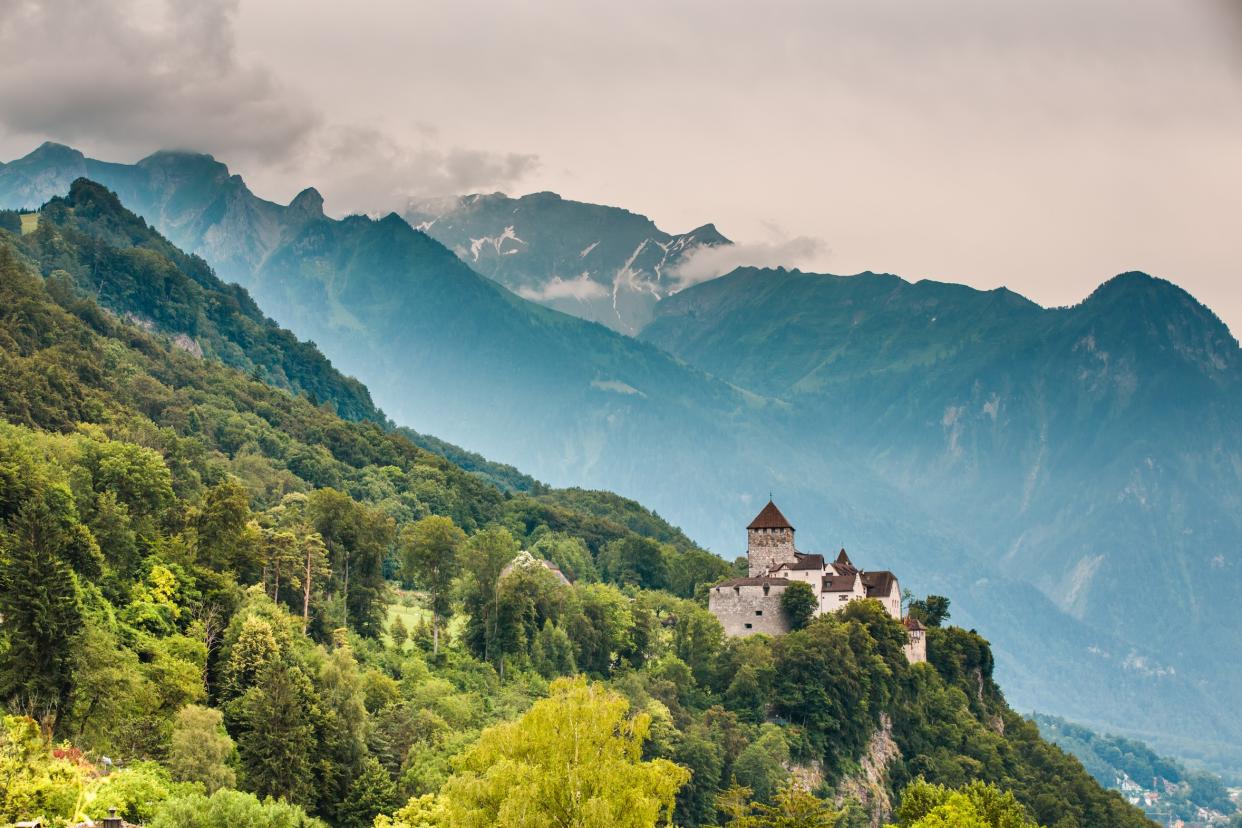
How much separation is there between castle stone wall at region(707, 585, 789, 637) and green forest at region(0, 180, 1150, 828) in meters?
3.42

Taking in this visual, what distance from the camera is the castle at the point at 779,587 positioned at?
126000 millimetres

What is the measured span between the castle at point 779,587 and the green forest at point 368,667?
3.62 metres

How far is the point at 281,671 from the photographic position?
69.0 metres

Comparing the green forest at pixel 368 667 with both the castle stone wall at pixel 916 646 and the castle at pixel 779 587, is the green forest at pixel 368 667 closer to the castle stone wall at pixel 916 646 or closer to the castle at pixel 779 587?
the castle stone wall at pixel 916 646

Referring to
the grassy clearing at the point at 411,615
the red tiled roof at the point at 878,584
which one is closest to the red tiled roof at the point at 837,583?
the red tiled roof at the point at 878,584

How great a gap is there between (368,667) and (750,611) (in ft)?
156

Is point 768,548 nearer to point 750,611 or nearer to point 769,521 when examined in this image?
point 769,521

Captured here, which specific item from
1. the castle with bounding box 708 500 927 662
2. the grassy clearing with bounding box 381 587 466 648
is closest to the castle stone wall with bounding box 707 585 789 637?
the castle with bounding box 708 500 927 662

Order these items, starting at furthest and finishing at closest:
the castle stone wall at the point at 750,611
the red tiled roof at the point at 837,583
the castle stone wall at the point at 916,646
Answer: the castle stone wall at the point at 916,646
the red tiled roof at the point at 837,583
the castle stone wall at the point at 750,611

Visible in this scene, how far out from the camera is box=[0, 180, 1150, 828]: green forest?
54562 millimetres

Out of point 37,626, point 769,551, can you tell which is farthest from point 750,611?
point 37,626

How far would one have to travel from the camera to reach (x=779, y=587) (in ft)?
414

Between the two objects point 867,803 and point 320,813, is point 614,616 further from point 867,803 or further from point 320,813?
point 320,813

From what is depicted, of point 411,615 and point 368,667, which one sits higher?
point 411,615
